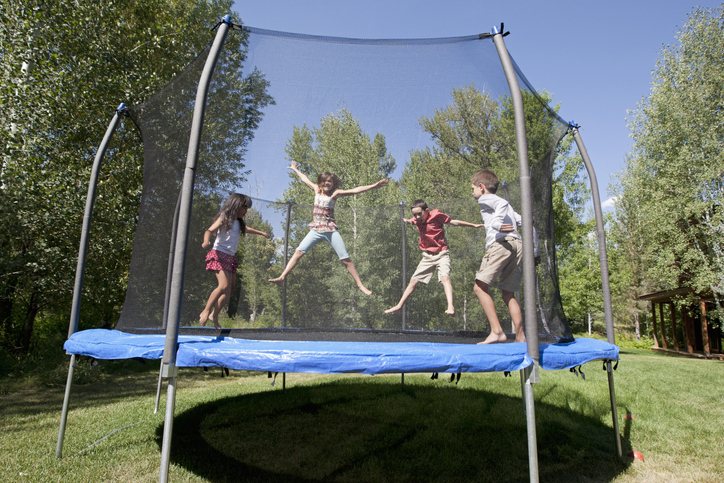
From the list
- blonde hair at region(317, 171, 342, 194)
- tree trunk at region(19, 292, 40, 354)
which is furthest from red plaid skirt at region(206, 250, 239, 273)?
tree trunk at region(19, 292, 40, 354)

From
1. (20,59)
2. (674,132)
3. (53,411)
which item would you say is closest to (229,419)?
(53,411)

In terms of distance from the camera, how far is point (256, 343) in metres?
1.79

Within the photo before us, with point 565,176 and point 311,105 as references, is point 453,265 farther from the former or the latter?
point 565,176

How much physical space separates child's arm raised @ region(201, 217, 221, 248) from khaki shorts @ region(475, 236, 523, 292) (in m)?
1.67

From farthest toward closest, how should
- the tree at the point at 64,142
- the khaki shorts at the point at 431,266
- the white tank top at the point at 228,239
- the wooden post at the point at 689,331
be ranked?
1. the wooden post at the point at 689,331
2. the tree at the point at 64,142
3. the khaki shorts at the point at 431,266
4. the white tank top at the point at 228,239

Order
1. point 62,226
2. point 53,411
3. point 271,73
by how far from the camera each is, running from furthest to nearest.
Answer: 1. point 62,226
2. point 53,411
3. point 271,73

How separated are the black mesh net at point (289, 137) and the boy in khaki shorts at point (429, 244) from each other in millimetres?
54

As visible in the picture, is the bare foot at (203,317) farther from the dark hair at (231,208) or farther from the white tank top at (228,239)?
the dark hair at (231,208)

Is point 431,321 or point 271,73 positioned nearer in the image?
point 271,73

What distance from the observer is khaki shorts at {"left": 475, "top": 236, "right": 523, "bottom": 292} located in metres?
2.19

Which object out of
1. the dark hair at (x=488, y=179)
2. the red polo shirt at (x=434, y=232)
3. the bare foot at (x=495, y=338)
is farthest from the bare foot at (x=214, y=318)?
the dark hair at (x=488, y=179)

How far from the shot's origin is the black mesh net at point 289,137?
228 centimetres

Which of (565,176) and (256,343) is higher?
(565,176)

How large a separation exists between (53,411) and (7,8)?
4169mm
